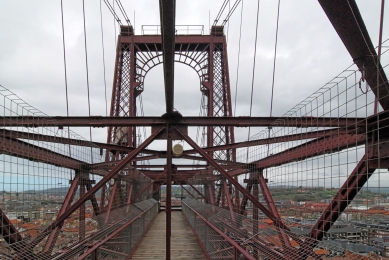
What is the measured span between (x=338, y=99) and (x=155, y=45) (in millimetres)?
15853

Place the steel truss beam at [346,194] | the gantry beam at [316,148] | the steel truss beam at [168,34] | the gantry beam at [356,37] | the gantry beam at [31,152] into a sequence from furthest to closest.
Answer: the gantry beam at [31,152]
the gantry beam at [316,148]
the steel truss beam at [346,194]
the gantry beam at [356,37]
the steel truss beam at [168,34]

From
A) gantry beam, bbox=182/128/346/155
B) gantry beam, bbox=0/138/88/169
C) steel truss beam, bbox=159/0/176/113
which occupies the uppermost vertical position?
steel truss beam, bbox=159/0/176/113

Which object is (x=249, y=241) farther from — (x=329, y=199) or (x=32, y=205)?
(x=32, y=205)

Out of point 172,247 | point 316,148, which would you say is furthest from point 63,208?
point 172,247

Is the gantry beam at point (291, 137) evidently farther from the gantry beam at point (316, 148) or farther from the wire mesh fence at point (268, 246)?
the wire mesh fence at point (268, 246)

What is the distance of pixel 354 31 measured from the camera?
138 inches

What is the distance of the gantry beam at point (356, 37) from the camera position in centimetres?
325

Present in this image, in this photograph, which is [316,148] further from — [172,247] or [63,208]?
[172,247]

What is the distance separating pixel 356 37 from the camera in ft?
11.7

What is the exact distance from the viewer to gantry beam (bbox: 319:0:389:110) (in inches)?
128

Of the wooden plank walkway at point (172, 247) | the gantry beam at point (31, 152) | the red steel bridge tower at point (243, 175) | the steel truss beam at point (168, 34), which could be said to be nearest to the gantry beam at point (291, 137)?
the red steel bridge tower at point (243, 175)

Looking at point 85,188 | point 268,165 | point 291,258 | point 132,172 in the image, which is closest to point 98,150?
point 85,188

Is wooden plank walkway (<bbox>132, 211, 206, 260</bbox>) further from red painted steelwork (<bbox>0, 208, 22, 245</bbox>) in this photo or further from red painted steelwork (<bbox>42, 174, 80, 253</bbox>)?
red painted steelwork (<bbox>0, 208, 22, 245</bbox>)

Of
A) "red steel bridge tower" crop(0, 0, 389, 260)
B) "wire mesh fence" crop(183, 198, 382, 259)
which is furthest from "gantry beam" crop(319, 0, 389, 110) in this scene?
"wire mesh fence" crop(183, 198, 382, 259)
